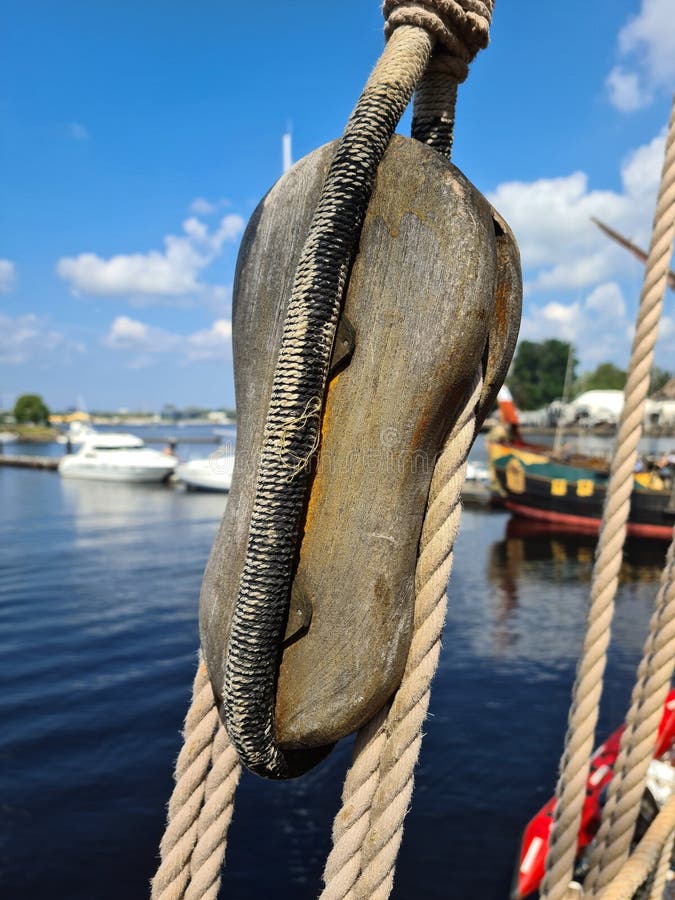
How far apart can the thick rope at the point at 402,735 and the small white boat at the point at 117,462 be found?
133 feet

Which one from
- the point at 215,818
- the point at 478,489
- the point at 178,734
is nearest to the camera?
the point at 215,818

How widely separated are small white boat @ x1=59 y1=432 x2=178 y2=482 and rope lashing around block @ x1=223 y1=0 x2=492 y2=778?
40.6 meters

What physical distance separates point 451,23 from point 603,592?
4.71 feet

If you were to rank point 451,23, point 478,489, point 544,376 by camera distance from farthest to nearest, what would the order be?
point 544,376 → point 478,489 → point 451,23

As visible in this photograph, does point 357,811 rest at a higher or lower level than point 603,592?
lower

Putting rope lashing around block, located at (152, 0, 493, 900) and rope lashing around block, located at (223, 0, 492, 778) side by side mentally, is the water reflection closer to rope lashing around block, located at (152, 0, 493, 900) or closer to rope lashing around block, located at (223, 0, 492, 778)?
rope lashing around block, located at (152, 0, 493, 900)

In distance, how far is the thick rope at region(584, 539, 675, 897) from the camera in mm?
1966

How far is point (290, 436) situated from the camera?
108 cm

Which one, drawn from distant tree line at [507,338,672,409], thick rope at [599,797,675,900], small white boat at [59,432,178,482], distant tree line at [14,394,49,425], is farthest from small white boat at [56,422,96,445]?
distant tree line at [507,338,672,409]

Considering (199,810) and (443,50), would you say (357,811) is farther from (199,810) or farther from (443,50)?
(443,50)

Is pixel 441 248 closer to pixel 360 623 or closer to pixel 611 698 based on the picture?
pixel 360 623

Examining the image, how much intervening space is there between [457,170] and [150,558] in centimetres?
2051

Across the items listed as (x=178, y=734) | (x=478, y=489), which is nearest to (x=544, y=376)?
(x=478, y=489)

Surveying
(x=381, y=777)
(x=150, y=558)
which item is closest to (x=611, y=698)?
(x=381, y=777)
